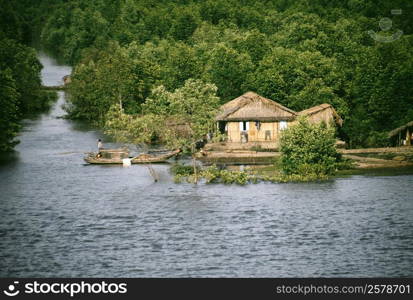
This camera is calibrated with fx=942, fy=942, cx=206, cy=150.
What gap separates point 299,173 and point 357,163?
6876 mm

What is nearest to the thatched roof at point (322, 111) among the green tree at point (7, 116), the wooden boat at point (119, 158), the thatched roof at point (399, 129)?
the thatched roof at point (399, 129)

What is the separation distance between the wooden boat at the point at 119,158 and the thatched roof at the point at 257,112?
21.5 feet

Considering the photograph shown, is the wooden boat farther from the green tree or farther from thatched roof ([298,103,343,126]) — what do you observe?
thatched roof ([298,103,343,126])

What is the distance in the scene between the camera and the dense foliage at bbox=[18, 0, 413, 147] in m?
88.4

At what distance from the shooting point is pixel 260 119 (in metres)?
86.2

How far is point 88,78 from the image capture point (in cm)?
11369

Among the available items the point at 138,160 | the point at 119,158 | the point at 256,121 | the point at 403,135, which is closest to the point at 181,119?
the point at 138,160

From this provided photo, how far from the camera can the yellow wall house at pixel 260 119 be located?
283 ft

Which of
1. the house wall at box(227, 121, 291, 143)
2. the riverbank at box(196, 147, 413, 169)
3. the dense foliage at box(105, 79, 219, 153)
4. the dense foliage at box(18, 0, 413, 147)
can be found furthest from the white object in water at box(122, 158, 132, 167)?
the dense foliage at box(18, 0, 413, 147)

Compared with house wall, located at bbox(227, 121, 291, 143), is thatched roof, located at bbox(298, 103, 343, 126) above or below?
above

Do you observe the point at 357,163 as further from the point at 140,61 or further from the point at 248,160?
the point at 140,61

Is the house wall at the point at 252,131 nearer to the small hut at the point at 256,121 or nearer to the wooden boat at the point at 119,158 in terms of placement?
the small hut at the point at 256,121

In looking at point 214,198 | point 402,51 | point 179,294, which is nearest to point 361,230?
point 214,198

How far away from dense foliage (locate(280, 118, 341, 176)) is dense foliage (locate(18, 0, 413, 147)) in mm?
12649
